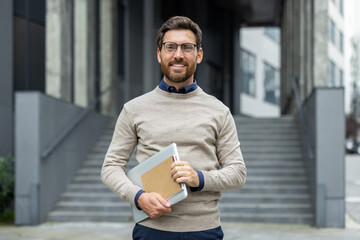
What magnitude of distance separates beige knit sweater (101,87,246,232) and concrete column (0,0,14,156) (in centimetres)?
978

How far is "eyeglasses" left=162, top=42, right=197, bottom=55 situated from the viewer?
7.86ft

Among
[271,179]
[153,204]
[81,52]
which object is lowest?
[271,179]

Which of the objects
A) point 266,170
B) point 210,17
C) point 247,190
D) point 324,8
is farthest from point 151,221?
point 210,17

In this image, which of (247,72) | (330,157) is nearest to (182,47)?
(330,157)

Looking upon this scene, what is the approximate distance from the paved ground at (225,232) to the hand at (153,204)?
5738 mm

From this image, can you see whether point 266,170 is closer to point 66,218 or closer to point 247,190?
point 247,190

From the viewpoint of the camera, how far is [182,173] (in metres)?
2.21

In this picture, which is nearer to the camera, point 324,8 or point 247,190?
point 247,190

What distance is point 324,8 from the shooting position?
36.7ft

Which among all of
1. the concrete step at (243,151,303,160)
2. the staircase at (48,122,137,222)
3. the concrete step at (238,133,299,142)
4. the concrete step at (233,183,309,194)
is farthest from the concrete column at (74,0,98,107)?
the concrete step at (233,183,309,194)

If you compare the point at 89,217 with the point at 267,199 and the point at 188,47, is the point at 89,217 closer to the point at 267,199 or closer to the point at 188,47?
the point at 267,199

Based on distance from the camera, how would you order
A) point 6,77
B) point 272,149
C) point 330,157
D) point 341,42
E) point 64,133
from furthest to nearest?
point 341,42 < point 6,77 < point 272,149 < point 64,133 < point 330,157

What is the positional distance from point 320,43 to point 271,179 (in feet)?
10.1

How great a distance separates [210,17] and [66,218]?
1748cm
